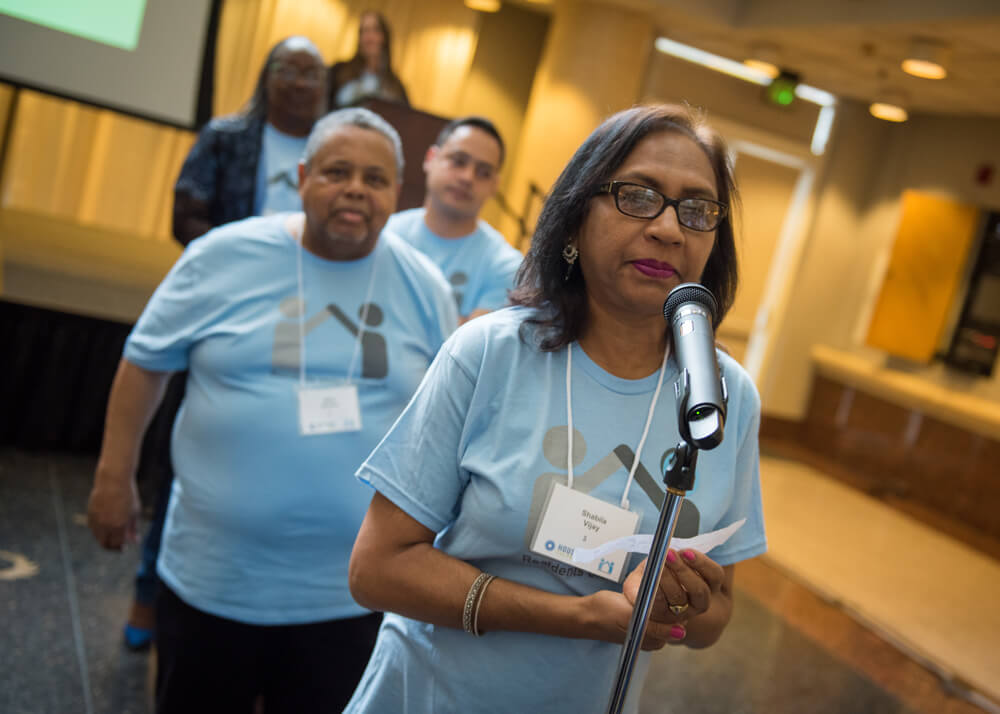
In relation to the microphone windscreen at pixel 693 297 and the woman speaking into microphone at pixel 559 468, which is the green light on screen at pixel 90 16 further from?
the microphone windscreen at pixel 693 297

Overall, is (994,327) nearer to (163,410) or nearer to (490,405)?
(163,410)

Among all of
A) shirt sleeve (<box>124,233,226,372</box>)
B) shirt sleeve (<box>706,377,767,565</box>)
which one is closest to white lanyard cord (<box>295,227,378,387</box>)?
shirt sleeve (<box>124,233,226,372</box>)

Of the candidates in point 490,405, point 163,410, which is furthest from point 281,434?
point 163,410

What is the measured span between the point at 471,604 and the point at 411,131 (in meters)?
2.70

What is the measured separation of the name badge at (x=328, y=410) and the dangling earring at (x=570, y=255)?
0.67 m

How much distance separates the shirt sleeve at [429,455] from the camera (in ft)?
3.60

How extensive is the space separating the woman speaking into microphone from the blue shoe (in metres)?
1.82

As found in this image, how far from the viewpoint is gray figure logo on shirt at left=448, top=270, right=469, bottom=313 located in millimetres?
2631

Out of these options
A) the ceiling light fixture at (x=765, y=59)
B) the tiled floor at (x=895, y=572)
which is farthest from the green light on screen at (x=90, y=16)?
the ceiling light fixture at (x=765, y=59)

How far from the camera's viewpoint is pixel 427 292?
6.30ft

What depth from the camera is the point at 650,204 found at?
1132 mm

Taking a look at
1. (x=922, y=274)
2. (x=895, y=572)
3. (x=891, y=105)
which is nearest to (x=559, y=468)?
(x=895, y=572)

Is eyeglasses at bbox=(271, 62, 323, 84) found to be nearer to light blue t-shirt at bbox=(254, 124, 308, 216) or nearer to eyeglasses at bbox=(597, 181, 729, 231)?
light blue t-shirt at bbox=(254, 124, 308, 216)

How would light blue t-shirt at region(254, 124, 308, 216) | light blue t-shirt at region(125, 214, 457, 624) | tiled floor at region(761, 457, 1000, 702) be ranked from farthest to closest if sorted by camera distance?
tiled floor at region(761, 457, 1000, 702)
light blue t-shirt at region(254, 124, 308, 216)
light blue t-shirt at region(125, 214, 457, 624)
